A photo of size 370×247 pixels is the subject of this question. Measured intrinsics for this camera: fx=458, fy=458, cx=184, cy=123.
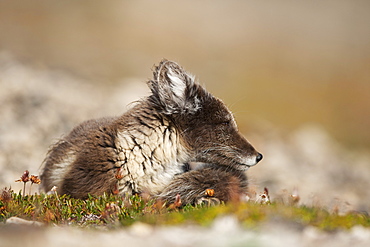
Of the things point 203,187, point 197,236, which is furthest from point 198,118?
point 197,236

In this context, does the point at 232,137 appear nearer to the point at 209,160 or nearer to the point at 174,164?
the point at 209,160

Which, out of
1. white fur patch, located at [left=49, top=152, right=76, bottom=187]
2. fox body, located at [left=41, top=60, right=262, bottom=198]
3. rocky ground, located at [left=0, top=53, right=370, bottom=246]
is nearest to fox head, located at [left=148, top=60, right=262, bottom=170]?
fox body, located at [left=41, top=60, right=262, bottom=198]

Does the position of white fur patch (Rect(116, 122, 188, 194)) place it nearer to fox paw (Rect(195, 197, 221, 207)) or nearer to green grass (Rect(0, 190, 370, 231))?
green grass (Rect(0, 190, 370, 231))

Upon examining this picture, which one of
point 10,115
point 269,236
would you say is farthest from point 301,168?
point 269,236

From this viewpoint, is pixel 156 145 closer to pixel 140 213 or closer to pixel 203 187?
pixel 203 187

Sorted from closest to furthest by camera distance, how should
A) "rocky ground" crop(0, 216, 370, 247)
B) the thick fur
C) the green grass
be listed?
1. "rocky ground" crop(0, 216, 370, 247)
2. the green grass
3. the thick fur
